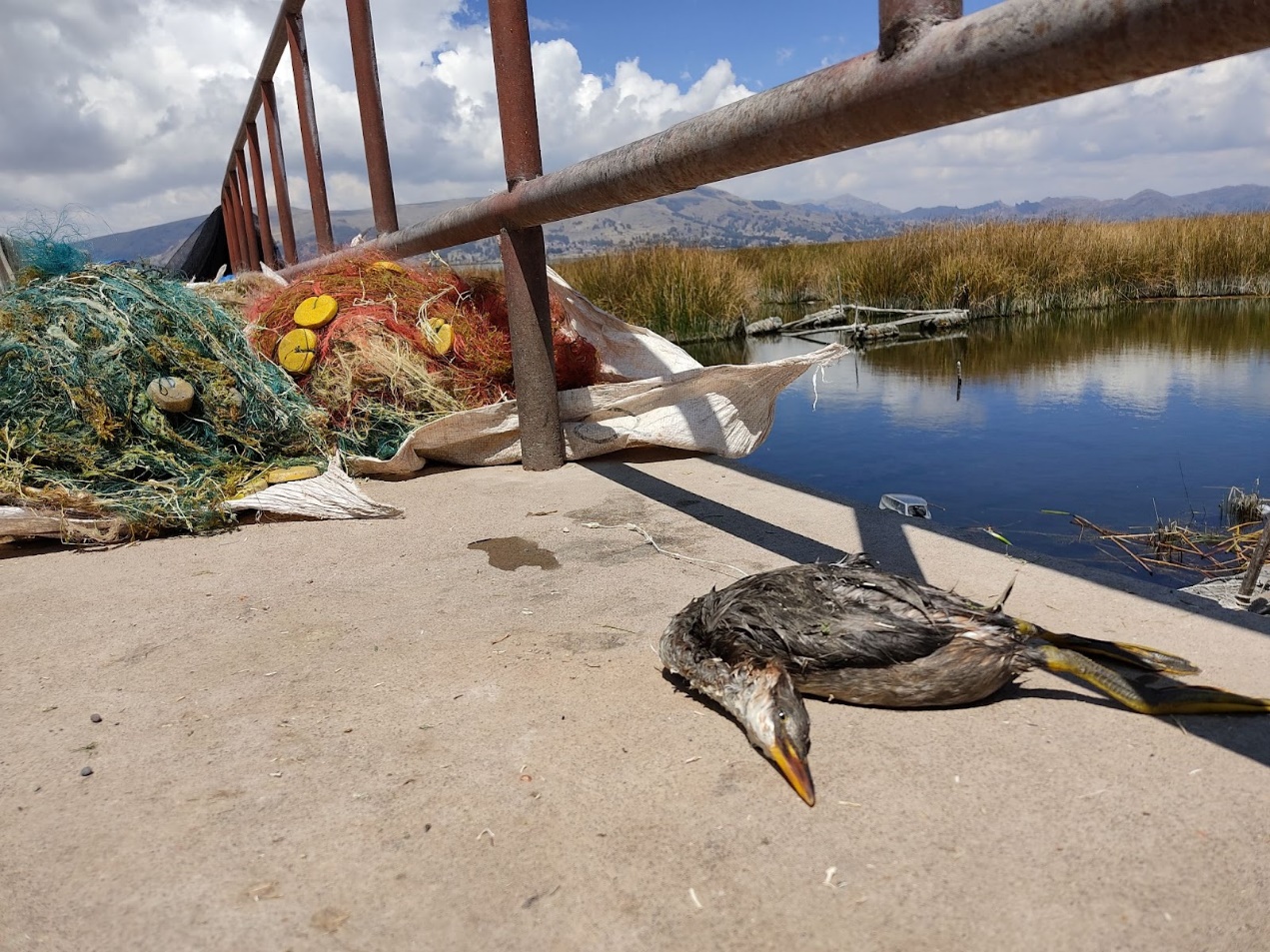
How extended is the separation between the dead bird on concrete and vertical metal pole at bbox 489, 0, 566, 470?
2.37 m

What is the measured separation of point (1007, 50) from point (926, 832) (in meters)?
1.42

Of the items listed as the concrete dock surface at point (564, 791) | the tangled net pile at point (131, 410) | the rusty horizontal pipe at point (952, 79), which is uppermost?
the rusty horizontal pipe at point (952, 79)

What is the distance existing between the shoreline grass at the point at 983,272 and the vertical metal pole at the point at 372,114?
7100 mm

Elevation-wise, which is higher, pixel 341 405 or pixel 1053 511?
pixel 341 405

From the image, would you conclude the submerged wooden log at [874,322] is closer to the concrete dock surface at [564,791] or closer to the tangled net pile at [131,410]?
the tangled net pile at [131,410]

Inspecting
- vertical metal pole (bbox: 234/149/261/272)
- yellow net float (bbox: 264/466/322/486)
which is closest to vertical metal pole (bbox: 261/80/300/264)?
vertical metal pole (bbox: 234/149/261/272)

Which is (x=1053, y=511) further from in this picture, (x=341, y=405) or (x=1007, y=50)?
(x=341, y=405)

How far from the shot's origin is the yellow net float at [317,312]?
458 cm

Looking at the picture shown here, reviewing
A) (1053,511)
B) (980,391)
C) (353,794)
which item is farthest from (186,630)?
(980,391)

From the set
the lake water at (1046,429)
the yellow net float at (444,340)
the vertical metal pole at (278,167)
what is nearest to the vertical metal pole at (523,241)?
the yellow net float at (444,340)

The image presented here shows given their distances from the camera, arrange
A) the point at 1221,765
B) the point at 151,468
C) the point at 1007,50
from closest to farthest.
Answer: the point at 1221,765
the point at 1007,50
the point at 151,468

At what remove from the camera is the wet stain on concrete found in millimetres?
2826

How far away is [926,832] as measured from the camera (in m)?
1.40

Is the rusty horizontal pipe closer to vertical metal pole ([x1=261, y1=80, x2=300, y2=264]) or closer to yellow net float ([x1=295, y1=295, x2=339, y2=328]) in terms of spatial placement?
yellow net float ([x1=295, y1=295, x2=339, y2=328])
